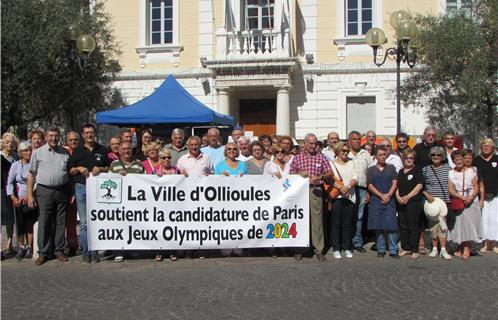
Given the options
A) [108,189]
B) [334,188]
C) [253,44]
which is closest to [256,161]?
[334,188]

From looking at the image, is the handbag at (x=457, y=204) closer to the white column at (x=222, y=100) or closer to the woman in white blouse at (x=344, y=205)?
the woman in white blouse at (x=344, y=205)

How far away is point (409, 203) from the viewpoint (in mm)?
8531

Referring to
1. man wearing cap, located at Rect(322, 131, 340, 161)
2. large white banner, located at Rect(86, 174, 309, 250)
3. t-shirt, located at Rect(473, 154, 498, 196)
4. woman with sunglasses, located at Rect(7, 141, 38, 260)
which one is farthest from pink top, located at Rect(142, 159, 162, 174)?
t-shirt, located at Rect(473, 154, 498, 196)

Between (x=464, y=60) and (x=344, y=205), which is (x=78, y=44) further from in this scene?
(x=464, y=60)

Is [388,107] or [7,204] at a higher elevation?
[388,107]

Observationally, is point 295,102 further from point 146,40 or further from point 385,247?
point 385,247

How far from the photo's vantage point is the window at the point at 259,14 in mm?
19484

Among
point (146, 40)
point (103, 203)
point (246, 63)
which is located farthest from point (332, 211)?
point (146, 40)

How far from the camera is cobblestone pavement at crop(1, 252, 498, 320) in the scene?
18.4 ft

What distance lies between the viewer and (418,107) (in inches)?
734

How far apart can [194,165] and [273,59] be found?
10360mm

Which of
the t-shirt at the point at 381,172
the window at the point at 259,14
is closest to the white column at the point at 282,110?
the window at the point at 259,14

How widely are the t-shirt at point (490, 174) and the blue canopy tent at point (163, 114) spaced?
21.5ft

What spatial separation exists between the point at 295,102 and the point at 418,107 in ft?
14.2
